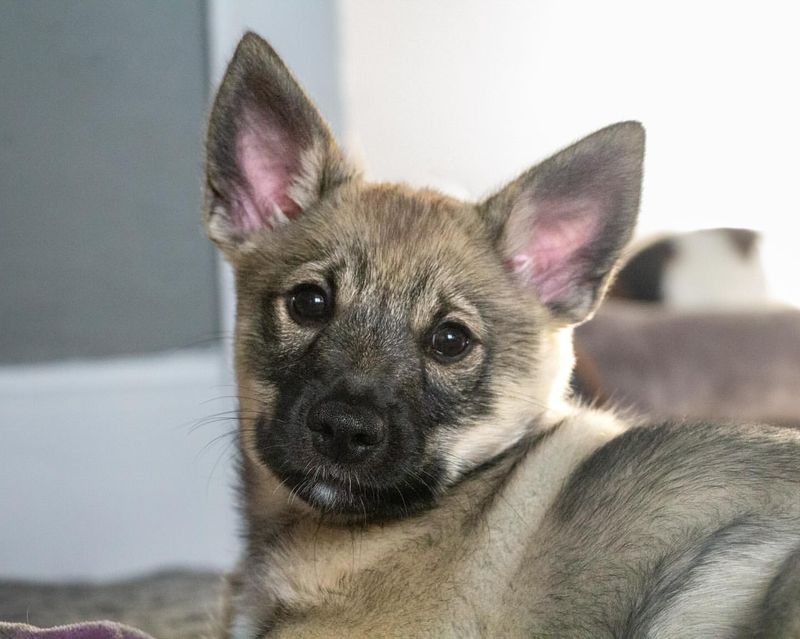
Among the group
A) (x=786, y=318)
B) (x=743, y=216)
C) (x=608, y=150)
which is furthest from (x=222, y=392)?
(x=743, y=216)

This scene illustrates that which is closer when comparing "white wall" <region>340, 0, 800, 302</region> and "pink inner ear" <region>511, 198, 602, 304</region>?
"pink inner ear" <region>511, 198, 602, 304</region>

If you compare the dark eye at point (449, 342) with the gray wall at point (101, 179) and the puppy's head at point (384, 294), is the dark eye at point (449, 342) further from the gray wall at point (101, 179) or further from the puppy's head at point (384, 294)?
the gray wall at point (101, 179)

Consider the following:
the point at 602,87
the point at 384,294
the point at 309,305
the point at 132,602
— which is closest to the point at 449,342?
the point at 384,294

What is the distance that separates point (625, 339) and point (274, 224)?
6.16 ft

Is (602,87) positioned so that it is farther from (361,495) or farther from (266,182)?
(361,495)

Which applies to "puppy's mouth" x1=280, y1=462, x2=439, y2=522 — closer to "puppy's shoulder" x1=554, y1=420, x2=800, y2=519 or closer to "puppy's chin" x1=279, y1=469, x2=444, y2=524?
"puppy's chin" x1=279, y1=469, x2=444, y2=524

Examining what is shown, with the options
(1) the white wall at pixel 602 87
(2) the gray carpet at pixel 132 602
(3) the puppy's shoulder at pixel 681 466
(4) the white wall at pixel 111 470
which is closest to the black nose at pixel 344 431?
(3) the puppy's shoulder at pixel 681 466

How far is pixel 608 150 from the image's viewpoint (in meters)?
1.66

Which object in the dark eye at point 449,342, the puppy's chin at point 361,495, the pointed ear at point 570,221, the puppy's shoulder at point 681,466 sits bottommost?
the puppy's chin at point 361,495

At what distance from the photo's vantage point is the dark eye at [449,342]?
1618mm

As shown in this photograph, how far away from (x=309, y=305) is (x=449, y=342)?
27 centimetres

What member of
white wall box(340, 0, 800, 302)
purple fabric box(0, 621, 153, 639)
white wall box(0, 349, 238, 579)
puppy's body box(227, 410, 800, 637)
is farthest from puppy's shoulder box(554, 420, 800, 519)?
white wall box(340, 0, 800, 302)

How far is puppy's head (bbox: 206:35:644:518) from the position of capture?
1.51 metres

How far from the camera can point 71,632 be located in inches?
56.7
